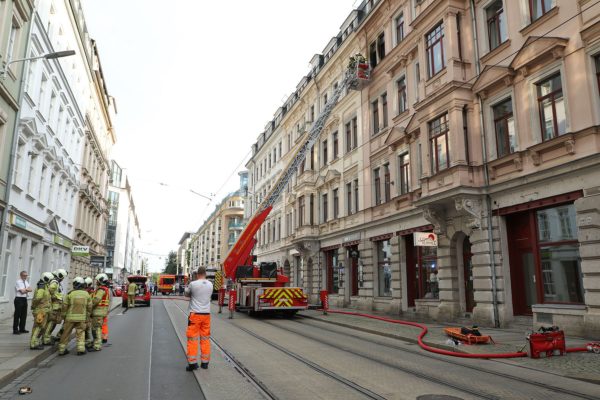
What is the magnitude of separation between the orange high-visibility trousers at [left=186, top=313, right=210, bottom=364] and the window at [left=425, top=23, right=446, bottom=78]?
14.1 meters

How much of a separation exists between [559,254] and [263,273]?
43.9 feet

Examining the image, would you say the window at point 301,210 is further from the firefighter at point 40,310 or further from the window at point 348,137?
the firefighter at point 40,310

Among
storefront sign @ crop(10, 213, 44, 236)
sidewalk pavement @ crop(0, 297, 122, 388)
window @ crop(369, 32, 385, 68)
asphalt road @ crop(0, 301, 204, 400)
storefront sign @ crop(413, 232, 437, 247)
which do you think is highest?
window @ crop(369, 32, 385, 68)

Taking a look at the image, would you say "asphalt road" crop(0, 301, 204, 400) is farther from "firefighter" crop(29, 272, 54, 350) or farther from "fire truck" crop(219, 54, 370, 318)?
"fire truck" crop(219, 54, 370, 318)

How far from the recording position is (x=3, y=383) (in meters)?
7.01

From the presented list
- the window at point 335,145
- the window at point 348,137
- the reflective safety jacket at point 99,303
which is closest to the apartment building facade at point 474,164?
the window at point 348,137

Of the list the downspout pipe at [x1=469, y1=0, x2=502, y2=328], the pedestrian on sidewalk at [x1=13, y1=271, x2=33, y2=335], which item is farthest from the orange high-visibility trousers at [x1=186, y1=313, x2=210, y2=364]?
the downspout pipe at [x1=469, y1=0, x2=502, y2=328]

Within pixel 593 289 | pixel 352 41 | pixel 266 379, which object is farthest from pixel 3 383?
pixel 352 41

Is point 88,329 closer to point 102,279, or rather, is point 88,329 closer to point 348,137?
point 102,279

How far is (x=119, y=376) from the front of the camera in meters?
7.70

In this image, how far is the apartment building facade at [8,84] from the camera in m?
15.2

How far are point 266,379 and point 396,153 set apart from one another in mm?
16025

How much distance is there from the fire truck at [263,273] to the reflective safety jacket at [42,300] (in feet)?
32.3

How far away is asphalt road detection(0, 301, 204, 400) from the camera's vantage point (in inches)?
255
